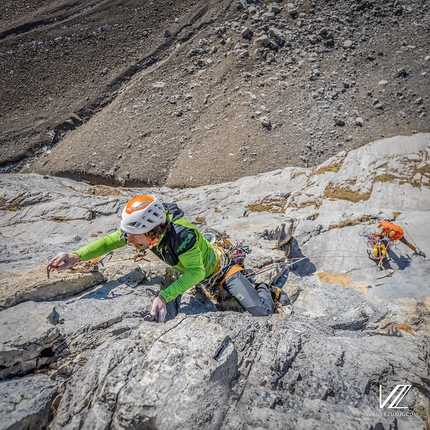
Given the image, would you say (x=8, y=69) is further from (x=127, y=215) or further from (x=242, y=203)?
(x=127, y=215)

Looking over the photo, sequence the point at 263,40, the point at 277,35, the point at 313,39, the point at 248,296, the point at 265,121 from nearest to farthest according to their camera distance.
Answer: the point at 248,296 → the point at 265,121 → the point at 313,39 → the point at 277,35 → the point at 263,40

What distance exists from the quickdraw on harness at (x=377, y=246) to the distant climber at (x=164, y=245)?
5.50 m

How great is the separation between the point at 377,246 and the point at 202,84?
19487 mm

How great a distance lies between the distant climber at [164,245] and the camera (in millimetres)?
5145

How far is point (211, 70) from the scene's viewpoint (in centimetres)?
2475

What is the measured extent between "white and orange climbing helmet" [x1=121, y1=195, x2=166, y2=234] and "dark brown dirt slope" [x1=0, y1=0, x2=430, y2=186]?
15730 mm

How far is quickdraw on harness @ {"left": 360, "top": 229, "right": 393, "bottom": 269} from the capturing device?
9.84 metres

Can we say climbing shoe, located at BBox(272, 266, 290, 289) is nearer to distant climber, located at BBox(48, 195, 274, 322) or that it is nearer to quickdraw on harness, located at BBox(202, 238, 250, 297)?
quickdraw on harness, located at BBox(202, 238, 250, 297)

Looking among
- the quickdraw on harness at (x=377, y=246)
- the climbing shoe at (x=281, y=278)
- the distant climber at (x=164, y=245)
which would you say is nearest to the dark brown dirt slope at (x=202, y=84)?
the quickdraw on harness at (x=377, y=246)

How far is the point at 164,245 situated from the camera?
5.43 m

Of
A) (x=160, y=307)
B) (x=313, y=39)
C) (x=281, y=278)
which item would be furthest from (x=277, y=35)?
(x=160, y=307)

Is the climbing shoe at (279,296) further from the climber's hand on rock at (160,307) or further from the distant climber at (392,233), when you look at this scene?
the distant climber at (392,233)

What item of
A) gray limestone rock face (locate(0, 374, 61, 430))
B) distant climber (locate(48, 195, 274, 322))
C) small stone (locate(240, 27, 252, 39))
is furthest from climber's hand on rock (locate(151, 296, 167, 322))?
small stone (locate(240, 27, 252, 39))

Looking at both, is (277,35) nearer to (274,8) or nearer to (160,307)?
(274,8)
